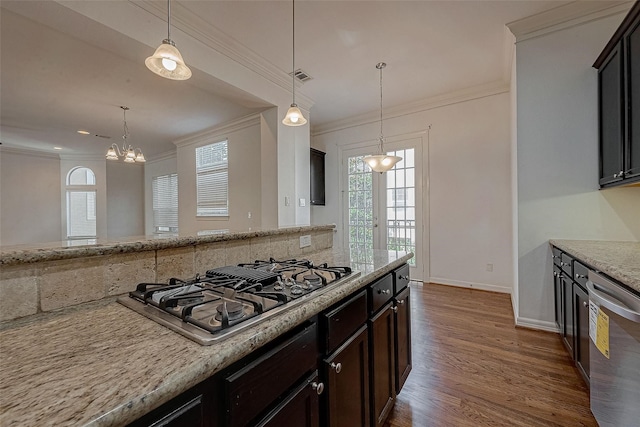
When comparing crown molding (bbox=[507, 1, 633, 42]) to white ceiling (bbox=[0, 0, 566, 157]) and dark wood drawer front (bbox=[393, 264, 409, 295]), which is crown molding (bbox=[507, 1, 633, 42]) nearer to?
white ceiling (bbox=[0, 0, 566, 157])

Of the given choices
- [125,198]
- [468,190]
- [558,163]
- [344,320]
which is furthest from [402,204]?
[125,198]

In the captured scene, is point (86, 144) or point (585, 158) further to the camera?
point (86, 144)

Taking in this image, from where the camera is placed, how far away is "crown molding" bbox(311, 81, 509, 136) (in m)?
3.67

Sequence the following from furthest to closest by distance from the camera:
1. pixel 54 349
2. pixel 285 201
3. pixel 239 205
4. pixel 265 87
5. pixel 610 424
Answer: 1. pixel 239 205
2. pixel 285 201
3. pixel 265 87
4. pixel 610 424
5. pixel 54 349

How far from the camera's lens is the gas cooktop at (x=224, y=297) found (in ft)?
2.29

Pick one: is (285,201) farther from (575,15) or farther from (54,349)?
(575,15)

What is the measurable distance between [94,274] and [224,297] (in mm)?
440

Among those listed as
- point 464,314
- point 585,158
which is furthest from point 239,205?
point 585,158

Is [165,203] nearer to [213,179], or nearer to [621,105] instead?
[213,179]

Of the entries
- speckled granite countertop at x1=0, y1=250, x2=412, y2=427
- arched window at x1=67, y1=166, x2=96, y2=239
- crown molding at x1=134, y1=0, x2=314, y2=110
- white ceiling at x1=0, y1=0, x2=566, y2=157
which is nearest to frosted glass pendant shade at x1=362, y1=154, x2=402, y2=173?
white ceiling at x1=0, y1=0, x2=566, y2=157

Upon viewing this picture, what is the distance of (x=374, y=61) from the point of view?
123 inches

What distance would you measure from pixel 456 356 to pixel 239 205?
351 centimetres

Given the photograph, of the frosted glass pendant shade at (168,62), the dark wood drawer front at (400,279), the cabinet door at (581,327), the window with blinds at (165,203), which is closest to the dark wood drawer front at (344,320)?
the dark wood drawer front at (400,279)

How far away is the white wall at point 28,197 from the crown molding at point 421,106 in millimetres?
6626
